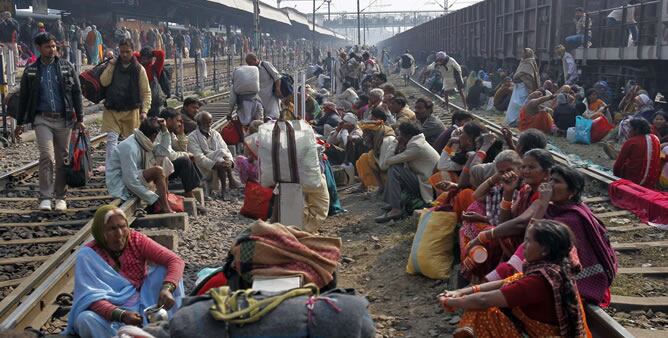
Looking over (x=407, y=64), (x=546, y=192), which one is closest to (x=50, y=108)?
(x=546, y=192)

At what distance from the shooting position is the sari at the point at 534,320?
3422mm

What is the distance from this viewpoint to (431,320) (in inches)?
198

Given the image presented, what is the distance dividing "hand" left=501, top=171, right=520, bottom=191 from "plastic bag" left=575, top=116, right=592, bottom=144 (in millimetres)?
8236

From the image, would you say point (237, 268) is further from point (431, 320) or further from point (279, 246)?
point (431, 320)

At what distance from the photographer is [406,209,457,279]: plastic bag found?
5.71 metres

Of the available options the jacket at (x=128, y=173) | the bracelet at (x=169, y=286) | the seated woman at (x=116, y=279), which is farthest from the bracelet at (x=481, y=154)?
the jacket at (x=128, y=173)

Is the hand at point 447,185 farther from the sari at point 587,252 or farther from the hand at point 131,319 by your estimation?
the hand at point 131,319

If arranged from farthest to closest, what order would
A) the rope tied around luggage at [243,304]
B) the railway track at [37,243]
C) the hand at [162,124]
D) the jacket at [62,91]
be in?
the jacket at [62,91]
the hand at [162,124]
the railway track at [37,243]
the rope tied around luggage at [243,304]

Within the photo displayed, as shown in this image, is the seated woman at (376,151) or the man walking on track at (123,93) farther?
the man walking on track at (123,93)

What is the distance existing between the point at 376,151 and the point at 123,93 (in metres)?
2.79

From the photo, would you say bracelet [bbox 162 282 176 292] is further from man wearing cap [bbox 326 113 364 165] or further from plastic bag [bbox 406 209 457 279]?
man wearing cap [bbox 326 113 364 165]

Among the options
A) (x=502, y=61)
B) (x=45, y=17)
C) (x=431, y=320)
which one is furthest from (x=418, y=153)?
(x=45, y=17)

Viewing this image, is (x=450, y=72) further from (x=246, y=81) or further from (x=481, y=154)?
(x=481, y=154)

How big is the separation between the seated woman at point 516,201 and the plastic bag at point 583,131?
823 cm
